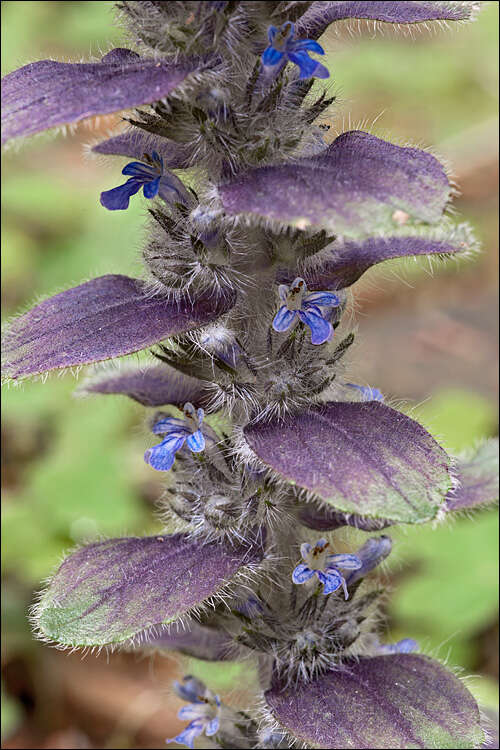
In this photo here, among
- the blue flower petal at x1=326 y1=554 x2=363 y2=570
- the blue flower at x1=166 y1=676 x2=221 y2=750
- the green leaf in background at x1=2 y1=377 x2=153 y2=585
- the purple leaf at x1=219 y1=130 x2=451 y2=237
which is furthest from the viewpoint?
the green leaf in background at x1=2 y1=377 x2=153 y2=585

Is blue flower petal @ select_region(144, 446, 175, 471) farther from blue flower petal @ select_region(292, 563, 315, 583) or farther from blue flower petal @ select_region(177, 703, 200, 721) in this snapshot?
blue flower petal @ select_region(177, 703, 200, 721)

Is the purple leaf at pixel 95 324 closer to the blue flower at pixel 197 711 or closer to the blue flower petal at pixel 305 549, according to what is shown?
the blue flower petal at pixel 305 549

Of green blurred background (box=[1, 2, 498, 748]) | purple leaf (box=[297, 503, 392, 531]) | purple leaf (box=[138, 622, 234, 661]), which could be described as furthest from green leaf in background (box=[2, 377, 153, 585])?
purple leaf (box=[297, 503, 392, 531])

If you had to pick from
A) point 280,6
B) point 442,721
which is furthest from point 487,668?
point 280,6

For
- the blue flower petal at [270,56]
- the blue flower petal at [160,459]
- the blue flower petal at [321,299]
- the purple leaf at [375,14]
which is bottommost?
the blue flower petal at [160,459]

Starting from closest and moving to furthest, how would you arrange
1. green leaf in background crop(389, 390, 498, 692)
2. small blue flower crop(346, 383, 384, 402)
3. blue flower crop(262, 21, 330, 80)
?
blue flower crop(262, 21, 330, 80), small blue flower crop(346, 383, 384, 402), green leaf in background crop(389, 390, 498, 692)

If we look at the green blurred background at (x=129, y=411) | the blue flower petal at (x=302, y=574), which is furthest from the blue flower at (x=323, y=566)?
the green blurred background at (x=129, y=411)
